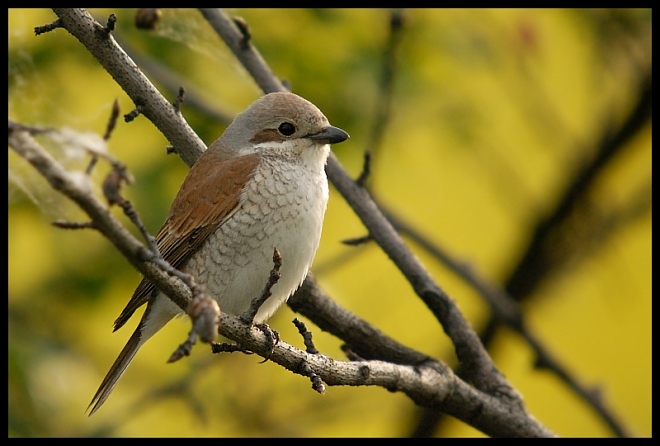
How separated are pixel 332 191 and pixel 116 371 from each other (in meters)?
2.22

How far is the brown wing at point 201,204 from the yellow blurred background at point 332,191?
0.84 meters

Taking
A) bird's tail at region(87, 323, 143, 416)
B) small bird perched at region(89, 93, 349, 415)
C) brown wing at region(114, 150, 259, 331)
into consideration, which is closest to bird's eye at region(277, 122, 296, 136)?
small bird perched at region(89, 93, 349, 415)

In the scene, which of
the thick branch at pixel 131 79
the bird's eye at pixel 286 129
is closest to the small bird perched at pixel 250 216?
the bird's eye at pixel 286 129

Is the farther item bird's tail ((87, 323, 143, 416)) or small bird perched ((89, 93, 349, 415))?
bird's tail ((87, 323, 143, 416))

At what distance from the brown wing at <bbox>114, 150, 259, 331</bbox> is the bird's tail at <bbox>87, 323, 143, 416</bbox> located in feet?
1.25

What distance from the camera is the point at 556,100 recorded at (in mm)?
7156

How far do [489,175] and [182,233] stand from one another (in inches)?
128

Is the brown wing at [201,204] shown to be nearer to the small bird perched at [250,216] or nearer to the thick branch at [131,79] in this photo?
the small bird perched at [250,216]

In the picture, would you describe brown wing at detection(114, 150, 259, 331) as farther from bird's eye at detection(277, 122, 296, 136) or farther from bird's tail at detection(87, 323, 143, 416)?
bird's tail at detection(87, 323, 143, 416)

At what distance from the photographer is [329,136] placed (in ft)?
12.0

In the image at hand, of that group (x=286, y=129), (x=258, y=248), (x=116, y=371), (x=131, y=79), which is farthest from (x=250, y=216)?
(x=116, y=371)

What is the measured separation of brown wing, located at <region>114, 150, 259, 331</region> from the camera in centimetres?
341
